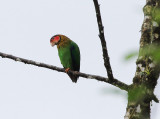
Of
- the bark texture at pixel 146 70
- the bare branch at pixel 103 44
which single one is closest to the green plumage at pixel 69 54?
the bark texture at pixel 146 70

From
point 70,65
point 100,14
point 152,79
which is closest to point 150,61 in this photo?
point 152,79

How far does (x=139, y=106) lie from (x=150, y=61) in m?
0.51

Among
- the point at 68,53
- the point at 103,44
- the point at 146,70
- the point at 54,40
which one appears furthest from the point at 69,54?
the point at 103,44

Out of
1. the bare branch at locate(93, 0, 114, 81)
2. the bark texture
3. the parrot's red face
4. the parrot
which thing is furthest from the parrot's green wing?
the bare branch at locate(93, 0, 114, 81)

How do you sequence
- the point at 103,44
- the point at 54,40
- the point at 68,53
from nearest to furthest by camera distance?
the point at 103,44 → the point at 68,53 → the point at 54,40

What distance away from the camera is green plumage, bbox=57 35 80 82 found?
719 cm

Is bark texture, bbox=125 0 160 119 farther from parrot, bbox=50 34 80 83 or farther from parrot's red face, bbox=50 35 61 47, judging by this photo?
parrot's red face, bbox=50 35 61 47

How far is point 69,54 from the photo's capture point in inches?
285

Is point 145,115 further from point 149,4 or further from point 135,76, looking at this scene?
point 149,4

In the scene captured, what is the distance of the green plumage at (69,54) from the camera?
7.19 meters

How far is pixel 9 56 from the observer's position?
4172mm

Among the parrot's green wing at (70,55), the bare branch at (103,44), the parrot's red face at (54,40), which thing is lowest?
the bare branch at (103,44)

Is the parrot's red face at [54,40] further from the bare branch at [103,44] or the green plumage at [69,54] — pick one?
the bare branch at [103,44]

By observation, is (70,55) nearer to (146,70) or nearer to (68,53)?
(68,53)
